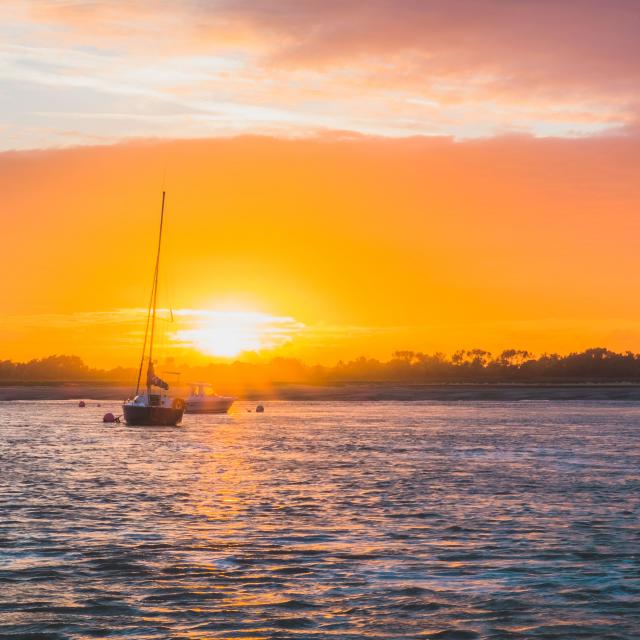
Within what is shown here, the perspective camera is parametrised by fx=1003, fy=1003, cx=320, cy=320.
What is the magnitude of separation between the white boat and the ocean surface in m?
58.6

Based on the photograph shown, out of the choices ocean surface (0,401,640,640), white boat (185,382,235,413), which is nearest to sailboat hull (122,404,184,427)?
white boat (185,382,235,413)

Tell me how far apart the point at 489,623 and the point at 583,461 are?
3613 cm

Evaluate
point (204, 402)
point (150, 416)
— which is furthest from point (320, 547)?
point (204, 402)

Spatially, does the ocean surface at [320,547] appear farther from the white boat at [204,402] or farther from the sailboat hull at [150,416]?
the white boat at [204,402]

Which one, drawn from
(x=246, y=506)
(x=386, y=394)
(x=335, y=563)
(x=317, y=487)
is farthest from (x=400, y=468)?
(x=386, y=394)

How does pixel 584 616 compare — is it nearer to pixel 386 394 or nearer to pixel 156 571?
pixel 156 571

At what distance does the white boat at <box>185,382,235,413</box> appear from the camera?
368ft

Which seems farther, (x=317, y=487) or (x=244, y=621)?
(x=317, y=487)

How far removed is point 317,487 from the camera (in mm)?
38188

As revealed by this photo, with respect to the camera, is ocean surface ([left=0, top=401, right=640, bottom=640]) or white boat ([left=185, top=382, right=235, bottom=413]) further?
white boat ([left=185, top=382, right=235, bottom=413])

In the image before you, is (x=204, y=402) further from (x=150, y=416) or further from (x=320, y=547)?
(x=320, y=547)

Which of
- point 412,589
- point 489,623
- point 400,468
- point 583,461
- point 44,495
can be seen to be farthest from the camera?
point 583,461

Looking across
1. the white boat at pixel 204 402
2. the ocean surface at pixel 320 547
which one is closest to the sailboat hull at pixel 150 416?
the white boat at pixel 204 402

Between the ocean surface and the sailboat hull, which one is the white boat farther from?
the ocean surface
